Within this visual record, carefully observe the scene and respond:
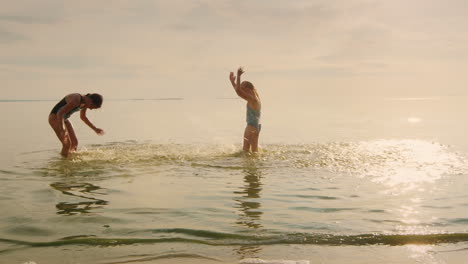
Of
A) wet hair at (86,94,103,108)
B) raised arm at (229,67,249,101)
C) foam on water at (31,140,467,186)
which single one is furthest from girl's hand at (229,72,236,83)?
wet hair at (86,94,103,108)

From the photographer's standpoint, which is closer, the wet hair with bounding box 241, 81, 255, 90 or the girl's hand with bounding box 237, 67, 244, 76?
the girl's hand with bounding box 237, 67, 244, 76

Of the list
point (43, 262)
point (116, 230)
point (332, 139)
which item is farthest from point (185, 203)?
point (332, 139)

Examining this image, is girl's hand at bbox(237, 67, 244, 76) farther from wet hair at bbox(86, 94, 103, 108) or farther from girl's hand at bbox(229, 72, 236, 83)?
wet hair at bbox(86, 94, 103, 108)

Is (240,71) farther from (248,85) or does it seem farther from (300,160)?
(300,160)

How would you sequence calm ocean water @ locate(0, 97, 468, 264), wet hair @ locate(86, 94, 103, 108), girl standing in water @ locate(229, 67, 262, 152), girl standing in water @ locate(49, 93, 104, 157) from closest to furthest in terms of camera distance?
calm ocean water @ locate(0, 97, 468, 264) → wet hair @ locate(86, 94, 103, 108) → girl standing in water @ locate(49, 93, 104, 157) → girl standing in water @ locate(229, 67, 262, 152)

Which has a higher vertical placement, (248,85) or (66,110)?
(248,85)

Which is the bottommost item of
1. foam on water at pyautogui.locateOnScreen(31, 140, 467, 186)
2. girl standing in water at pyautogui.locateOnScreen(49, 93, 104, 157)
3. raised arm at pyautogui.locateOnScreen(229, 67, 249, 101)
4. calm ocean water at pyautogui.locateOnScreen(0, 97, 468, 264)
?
calm ocean water at pyautogui.locateOnScreen(0, 97, 468, 264)

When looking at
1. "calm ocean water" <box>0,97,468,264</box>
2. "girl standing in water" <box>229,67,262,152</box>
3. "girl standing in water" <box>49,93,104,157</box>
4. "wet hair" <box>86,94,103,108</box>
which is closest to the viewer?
"calm ocean water" <box>0,97,468,264</box>

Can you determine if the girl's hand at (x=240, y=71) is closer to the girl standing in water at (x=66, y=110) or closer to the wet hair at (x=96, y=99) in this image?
the wet hair at (x=96, y=99)

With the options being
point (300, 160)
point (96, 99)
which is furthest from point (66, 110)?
point (300, 160)

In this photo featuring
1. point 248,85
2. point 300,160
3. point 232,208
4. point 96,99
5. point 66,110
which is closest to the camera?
point 232,208

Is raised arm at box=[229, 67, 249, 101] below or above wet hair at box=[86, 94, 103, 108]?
above

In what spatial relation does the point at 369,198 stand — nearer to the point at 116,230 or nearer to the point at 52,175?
the point at 116,230

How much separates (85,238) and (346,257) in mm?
3194
